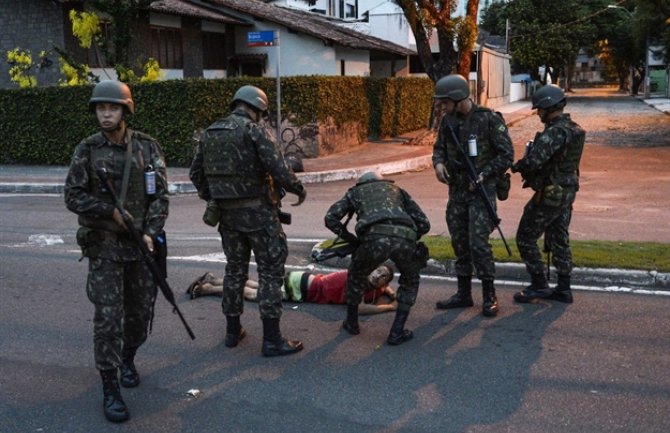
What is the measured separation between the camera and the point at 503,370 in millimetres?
Result: 4715

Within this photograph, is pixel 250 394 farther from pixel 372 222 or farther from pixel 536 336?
pixel 536 336

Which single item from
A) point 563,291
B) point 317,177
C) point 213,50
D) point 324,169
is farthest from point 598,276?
point 213,50

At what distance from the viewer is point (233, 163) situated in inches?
191

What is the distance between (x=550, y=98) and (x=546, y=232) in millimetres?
1165

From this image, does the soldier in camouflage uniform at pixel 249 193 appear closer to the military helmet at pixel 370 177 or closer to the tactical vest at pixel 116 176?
the military helmet at pixel 370 177

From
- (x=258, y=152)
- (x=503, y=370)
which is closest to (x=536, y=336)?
(x=503, y=370)

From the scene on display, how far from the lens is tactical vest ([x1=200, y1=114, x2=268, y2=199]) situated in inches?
190

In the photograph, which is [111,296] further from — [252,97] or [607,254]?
[607,254]

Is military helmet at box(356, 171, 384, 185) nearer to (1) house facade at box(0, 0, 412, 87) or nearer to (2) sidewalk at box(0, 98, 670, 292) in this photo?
(2) sidewalk at box(0, 98, 670, 292)

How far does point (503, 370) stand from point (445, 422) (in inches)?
35.7

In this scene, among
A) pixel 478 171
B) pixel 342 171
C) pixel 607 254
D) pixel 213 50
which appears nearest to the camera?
pixel 478 171

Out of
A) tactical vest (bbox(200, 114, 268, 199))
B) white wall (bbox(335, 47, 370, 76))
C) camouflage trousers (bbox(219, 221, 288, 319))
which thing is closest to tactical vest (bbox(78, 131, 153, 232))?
tactical vest (bbox(200, 114, 268, 199))

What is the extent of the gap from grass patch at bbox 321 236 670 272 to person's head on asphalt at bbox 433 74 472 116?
1960 millimetres

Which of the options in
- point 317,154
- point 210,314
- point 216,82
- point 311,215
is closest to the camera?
point 210,314
